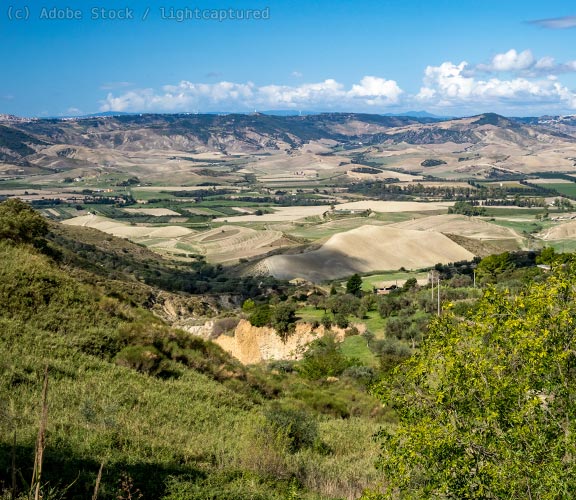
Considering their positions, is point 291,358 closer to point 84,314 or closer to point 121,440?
point 84,314

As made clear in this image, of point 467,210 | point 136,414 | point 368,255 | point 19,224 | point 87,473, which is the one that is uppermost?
point 19,224

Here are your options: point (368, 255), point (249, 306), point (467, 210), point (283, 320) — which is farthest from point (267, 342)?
point (467, 210)

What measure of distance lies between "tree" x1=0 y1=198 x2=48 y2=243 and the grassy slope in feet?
12.1

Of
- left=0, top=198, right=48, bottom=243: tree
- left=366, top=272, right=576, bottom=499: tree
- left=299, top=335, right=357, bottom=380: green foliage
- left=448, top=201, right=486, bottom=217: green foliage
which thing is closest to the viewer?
left=366, top=272, right=576, bottom=499: tree

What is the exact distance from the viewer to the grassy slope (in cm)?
1151

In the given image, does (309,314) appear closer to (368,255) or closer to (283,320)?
(283,320)

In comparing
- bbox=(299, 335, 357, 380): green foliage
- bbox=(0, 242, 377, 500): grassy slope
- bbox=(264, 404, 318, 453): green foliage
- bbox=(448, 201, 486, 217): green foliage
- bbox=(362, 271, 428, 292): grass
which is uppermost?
bbox=(0, 242, 377, 500): grassy slope

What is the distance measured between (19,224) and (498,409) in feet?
83.0

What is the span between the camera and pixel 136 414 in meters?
15.3

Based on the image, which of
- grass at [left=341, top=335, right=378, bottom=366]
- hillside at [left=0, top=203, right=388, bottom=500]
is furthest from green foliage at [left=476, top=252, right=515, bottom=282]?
hillside at [left=0, top=203, right=388, bottom=500]

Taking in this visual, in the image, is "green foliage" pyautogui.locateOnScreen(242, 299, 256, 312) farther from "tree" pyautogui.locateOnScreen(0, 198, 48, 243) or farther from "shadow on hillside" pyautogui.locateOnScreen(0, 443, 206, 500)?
"shadow on hillside" pyautogui.locateOnScreen(0, 443, 206, 500)

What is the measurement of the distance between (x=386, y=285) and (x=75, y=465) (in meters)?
65.8

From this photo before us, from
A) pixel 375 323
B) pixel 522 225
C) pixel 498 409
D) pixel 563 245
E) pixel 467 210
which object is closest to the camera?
pixel 498 409

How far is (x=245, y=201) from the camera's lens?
637ft
